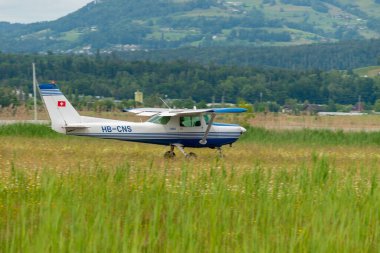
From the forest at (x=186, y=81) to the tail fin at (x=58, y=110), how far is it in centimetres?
4185

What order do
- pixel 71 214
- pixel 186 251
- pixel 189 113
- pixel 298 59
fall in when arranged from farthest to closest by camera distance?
pixel 298 59 → pixel 189 113 → pixel 71 214 → pixel 186 251

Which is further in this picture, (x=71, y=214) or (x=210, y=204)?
(x=210, y=204)

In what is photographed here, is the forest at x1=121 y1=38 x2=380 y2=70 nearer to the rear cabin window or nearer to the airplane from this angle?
the airplane

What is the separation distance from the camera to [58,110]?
68.4 feet

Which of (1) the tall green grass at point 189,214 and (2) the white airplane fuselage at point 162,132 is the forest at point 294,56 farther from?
(1) the tall green grass at point 189,214

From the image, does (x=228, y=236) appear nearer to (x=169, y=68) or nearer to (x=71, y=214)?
(x=71, y=214)

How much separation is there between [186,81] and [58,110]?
166 ft

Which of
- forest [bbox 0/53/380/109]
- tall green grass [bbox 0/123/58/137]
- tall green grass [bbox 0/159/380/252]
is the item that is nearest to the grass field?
tall green grass [bbox 0/159/380/252]

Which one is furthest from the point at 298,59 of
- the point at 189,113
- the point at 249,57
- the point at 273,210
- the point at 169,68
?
the point at 273,210

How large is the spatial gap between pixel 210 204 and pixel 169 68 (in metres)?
67.6

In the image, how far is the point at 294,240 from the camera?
29.8 feet

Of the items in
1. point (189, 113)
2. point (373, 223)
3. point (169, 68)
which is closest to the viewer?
point (373, 223)

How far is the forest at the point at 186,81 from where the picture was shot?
6725 cm

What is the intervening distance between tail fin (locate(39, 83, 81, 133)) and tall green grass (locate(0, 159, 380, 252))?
8.55 metres
